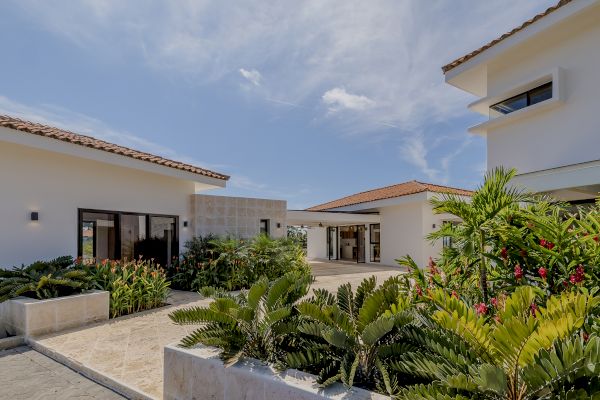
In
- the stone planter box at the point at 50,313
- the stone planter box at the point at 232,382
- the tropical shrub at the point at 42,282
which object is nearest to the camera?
the stone planter box at the point at 232,382

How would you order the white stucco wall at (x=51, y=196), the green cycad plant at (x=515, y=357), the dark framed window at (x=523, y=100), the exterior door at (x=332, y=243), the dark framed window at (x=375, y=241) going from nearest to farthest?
the green cycad plant at (x=515, y=357) → the white stucco wall at (x=51, y=196) → the dark framed window at (x=523, y=100) → the dark framed window at (x=375, y=241) → the exterior door at (x=332, y=243)

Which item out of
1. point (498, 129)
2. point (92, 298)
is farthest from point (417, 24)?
point (92, 298)

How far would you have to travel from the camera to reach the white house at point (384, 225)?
69.0 ft

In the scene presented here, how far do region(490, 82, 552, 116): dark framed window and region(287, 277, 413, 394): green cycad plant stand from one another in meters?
9.37

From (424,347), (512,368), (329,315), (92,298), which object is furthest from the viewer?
(92,298)

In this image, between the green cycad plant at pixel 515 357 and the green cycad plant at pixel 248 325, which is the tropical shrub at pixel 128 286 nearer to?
the green cycad plant at pixel 248 325

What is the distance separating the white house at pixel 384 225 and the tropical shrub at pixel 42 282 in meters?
14.0

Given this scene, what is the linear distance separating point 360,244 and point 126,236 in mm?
17465

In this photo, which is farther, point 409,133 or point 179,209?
point 409,133

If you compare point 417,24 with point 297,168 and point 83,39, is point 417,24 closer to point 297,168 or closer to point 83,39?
point 83,39

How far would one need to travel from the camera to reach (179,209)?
14.0m

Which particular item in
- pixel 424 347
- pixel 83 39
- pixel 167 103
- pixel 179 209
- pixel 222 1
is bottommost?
pixel 424 347

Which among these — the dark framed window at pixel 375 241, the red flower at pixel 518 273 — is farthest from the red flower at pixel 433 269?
the dark framed window at pixel 375 241

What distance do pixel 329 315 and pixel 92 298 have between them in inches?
253
